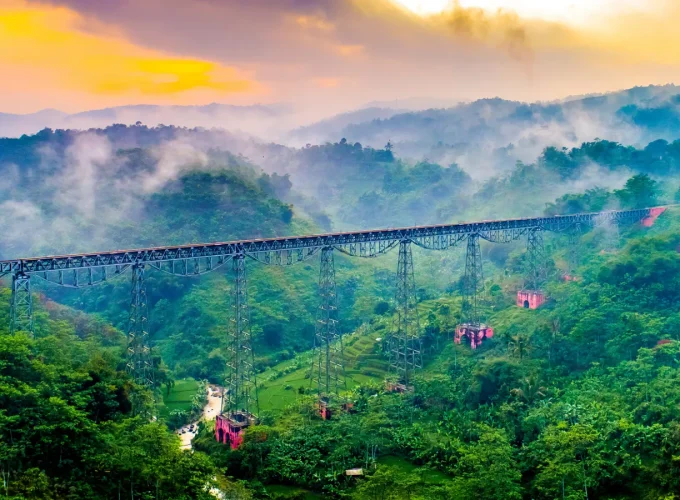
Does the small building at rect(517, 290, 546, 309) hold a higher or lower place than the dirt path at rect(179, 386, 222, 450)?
higher

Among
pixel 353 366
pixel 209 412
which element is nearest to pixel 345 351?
pixel 353 366

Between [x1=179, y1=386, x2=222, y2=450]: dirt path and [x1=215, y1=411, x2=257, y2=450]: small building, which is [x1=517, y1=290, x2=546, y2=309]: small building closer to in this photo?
[x1=179, y1=386, x2=222, y2=450]: dirt path

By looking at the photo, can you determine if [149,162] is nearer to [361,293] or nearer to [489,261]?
[361,293]

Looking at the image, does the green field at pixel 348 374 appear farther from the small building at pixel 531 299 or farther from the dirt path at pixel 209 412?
the small building at pixel 531 299

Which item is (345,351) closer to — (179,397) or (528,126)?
(179,397)

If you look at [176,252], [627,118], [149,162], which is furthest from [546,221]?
[627,118]

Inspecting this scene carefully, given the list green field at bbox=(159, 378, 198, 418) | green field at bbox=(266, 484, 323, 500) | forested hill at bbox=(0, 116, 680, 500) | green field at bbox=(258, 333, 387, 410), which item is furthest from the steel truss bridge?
green field at bbox=(266, 484, 323, 500)
